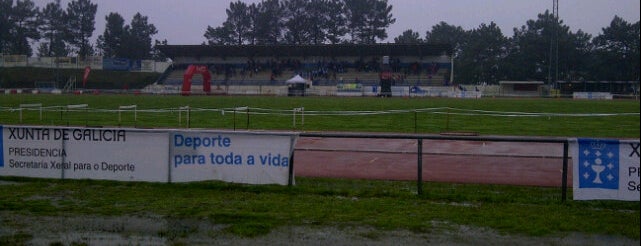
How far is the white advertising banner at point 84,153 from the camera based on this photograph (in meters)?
11.2

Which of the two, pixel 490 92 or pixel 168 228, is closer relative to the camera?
pixel 168 228

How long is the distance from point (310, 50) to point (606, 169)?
255ft

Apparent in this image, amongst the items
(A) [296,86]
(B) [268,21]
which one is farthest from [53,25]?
(A) [296,86]

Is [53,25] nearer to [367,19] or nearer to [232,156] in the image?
[367,19]

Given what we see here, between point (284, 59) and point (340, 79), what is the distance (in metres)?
11.6

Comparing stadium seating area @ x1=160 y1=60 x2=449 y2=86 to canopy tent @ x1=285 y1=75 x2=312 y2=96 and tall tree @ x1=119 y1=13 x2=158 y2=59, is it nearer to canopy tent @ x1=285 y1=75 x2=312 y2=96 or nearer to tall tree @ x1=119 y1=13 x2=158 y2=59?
canopy tent @ x1=285 y1=75 x2=312 y2=96

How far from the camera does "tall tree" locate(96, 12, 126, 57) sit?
396 feet

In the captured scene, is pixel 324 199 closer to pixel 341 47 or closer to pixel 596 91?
pixel 596 91

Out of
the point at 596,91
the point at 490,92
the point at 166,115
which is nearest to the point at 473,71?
the point at 490,92

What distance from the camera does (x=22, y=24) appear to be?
104m

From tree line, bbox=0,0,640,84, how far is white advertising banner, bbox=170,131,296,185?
7867 cm

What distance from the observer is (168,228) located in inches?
305

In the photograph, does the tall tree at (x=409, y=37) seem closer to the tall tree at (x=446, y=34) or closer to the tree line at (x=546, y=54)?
the tall tree at (x=446, y=34)

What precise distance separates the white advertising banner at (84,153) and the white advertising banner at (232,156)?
0.31 m
